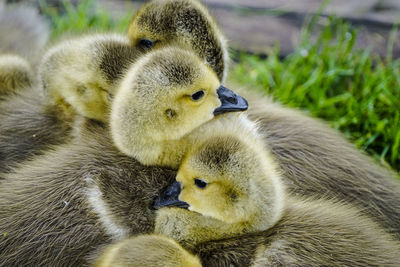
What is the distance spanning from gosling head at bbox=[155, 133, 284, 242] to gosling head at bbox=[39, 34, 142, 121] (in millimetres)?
408

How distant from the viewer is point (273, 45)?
314cm

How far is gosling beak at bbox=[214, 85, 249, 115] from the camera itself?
1.81m

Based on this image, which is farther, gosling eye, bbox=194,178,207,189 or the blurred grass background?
the blurred grass background

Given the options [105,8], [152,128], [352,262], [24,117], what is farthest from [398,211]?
[105,8]

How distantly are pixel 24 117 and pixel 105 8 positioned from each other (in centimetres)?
146

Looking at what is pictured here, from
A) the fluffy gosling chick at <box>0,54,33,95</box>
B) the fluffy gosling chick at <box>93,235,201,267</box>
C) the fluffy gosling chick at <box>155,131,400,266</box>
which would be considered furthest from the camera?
the fluffy gosling chick at <box>0,54,33,95</box>

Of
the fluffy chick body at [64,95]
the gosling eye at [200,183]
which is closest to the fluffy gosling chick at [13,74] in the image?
the fluffy chick body at [64,95]

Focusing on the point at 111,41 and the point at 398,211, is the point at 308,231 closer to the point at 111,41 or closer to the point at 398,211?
the point at 398,211

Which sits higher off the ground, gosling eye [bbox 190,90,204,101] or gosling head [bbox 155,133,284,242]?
gosling eye [bbox 190,90,204,101]

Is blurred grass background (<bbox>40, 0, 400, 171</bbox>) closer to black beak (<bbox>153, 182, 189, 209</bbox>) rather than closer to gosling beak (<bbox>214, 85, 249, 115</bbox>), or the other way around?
gosling beak (<bbox>214, 85, 249, 115</bbox>)

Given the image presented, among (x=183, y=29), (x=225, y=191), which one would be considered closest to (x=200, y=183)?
(x=225, y=191)

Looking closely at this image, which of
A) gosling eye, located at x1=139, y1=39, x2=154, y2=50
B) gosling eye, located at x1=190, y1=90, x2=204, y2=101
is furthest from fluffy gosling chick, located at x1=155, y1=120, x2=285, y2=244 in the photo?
gosling eye, located at x1=139, y1=39, x2=154, y2=50

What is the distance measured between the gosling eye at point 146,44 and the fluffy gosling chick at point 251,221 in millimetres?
453

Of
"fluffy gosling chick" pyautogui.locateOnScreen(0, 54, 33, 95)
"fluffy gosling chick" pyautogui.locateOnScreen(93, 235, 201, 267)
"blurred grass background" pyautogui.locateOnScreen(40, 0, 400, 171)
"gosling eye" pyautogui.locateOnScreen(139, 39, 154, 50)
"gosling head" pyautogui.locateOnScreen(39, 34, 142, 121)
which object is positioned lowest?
"blurred grass background" pyautogui.locateOnScreen(40, 0, 400, 171)
